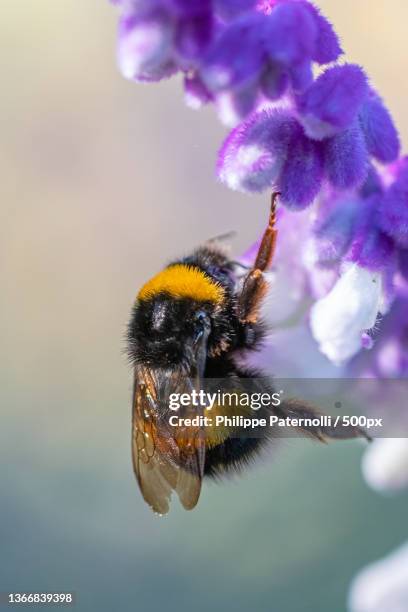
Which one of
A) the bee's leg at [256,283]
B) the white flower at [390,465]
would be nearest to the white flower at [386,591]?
the white flower at [390,465]

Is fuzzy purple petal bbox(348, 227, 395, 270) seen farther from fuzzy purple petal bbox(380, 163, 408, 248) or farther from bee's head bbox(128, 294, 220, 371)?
bee's head bbox(128, 294, 220, 371)

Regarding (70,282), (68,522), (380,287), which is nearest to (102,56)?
(70,282)

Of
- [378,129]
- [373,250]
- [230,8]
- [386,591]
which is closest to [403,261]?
[373,250]

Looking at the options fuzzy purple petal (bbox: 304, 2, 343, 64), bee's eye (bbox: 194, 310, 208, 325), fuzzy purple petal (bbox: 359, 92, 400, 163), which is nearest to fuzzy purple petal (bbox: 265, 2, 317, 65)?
fuzzy purple petal (bbox: 304, 2, 343, 64)

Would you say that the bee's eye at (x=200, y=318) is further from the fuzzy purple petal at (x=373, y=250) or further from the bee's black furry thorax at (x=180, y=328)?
the fuzzy purple petal at (x=373, y=250)

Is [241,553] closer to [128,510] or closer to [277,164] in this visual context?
[128,510]

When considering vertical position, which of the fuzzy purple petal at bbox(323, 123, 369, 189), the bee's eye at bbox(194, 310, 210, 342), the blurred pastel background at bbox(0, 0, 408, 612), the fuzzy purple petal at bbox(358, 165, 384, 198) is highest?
the blurred pastel background at bbox(0, 0, 408, 612)
